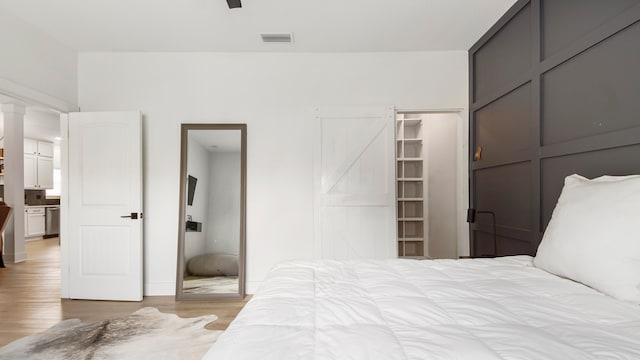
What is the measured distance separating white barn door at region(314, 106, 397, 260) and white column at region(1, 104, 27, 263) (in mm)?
5174

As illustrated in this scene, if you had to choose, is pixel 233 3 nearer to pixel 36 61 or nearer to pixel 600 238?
pixel 36 61

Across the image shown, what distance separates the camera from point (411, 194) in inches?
206

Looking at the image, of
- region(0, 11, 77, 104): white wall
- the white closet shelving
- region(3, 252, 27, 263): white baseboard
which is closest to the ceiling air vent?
region(0, 11, 77, 104): white wall

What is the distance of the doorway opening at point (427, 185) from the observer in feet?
14.0

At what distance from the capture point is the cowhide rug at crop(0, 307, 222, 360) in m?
2.11

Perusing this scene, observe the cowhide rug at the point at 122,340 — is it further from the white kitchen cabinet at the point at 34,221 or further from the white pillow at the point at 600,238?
the white kitchen cabinet at the point at 34,221

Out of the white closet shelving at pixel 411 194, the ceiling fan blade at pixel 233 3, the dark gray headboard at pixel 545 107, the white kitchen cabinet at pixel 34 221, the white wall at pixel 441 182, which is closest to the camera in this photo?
the dark gray headboard at pixel 545 107

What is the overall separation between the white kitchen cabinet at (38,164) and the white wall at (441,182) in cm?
905

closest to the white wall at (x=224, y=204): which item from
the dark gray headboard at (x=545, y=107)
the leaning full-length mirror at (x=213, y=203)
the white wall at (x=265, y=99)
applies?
the leaning full-length mirror at (x=213, y=203)

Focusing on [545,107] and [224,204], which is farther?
[224,204]

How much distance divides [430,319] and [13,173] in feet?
22.0

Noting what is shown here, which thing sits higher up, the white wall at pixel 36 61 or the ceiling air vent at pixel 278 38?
the ceiling air vent at pixel 278 38

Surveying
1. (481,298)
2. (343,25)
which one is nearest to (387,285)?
(481,298)

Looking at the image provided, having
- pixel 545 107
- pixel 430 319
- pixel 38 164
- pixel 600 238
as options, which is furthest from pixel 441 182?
pixel 38 164
